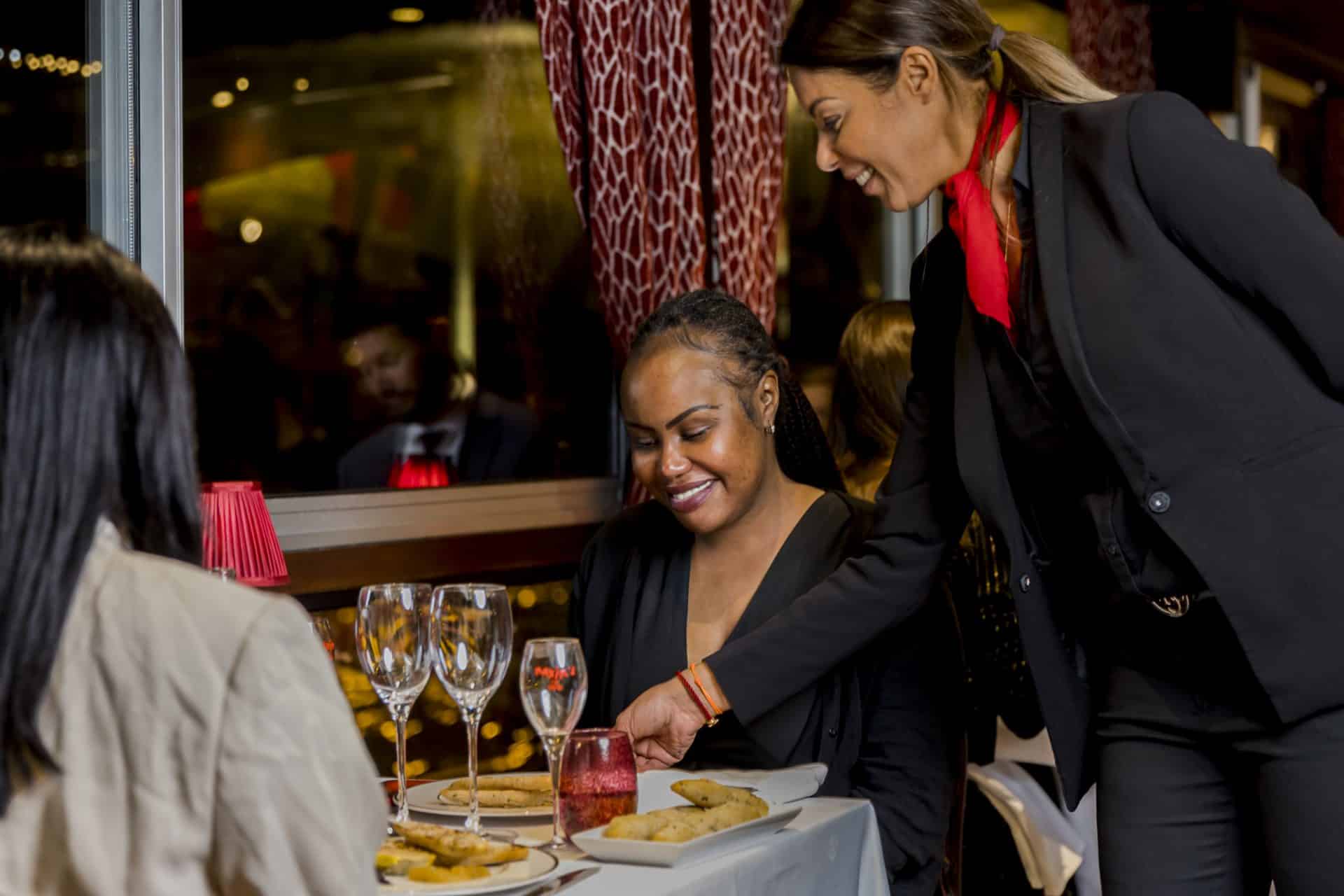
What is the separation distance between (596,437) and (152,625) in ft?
11.1

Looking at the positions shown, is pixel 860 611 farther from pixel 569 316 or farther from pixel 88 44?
pixel 569 316

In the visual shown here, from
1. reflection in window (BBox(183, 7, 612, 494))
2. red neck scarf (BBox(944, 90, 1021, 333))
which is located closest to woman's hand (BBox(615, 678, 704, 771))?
red neck scarf (BBox(944, 90, 1021, 333))

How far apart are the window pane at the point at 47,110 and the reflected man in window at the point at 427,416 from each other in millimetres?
1098

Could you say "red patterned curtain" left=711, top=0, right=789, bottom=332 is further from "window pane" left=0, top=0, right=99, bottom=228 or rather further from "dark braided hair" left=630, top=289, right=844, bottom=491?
"window pane" left=0, top=0, right=99, bottom=228

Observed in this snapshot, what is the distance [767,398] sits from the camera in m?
2.36

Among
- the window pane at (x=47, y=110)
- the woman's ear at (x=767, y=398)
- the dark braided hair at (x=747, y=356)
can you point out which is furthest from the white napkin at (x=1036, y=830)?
the window pane at (x=47, y=110)

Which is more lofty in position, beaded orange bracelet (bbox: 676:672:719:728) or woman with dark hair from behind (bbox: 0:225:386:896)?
woman with dark hair from behind (bbox: 0:225:386:896)

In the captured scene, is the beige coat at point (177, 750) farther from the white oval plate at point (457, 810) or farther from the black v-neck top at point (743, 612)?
the black v-neck top at point (743, 612)

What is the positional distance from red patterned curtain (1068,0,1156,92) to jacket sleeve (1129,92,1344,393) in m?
3.80

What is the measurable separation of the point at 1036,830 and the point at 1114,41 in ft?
11.1

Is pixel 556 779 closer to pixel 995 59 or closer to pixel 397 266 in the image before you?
pixel 995 59

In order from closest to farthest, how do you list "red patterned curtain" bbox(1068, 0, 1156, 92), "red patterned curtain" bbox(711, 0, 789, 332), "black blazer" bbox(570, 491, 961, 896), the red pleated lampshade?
"black blazer" bbox(570, 491, 961, 896)
the red pleated lampshade
"red patterned curtain" bbox(711, 0, 789, 332)
"red patterned curtain" bbox(1068, 0, 1156, 92)

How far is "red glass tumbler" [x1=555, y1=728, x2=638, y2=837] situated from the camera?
1.64 m

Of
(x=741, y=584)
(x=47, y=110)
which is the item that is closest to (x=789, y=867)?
(x=741, y=584)
